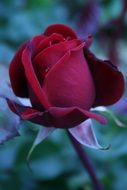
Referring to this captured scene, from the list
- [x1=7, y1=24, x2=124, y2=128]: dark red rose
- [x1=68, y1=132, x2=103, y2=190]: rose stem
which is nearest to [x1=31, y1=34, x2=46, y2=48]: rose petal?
[x1=7, y1=24, x2=124, y2=128]: dark red rose

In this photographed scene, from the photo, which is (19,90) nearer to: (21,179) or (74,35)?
(74,35)

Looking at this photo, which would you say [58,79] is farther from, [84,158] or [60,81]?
[84,158]

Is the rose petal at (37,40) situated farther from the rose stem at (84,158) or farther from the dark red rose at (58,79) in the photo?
the rose stem at (84,158)

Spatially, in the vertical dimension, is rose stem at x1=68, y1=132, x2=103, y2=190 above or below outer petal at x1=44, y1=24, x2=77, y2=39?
below

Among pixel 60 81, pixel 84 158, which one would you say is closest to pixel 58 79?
pixel 60 81

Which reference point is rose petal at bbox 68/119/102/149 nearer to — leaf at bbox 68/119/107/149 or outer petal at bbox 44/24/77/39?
leaf at bbox 68/119/107/149

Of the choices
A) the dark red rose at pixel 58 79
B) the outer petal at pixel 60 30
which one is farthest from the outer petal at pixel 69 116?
the outer petal at pixel 60 30
